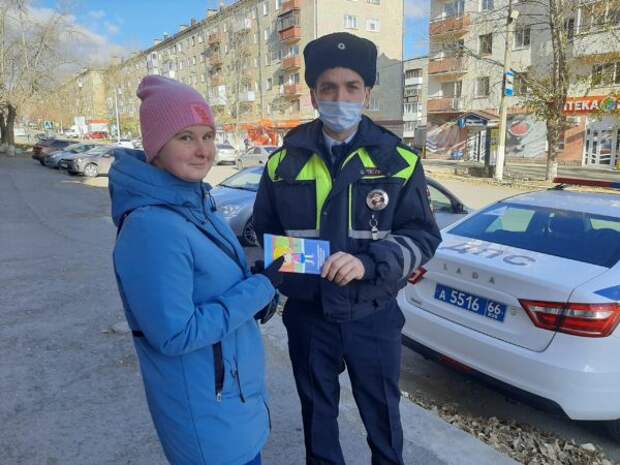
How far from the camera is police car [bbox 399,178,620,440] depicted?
94.4 inches

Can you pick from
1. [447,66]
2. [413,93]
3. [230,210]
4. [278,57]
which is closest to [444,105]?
[447,66]

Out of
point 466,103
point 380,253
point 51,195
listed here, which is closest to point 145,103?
point 380,253

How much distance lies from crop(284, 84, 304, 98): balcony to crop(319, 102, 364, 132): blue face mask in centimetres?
4264

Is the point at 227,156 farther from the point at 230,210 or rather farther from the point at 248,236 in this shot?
the point at 248,236

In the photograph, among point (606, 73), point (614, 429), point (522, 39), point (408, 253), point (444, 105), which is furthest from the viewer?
point (444, 105)

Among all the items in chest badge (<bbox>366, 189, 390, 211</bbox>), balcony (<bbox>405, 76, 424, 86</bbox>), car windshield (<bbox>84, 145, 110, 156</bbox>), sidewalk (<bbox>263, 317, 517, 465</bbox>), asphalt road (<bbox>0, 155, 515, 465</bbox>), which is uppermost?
balcony (<bbox>405, 76, 424, 86</bbox>)

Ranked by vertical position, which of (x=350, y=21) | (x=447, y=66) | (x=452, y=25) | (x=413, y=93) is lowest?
(x=413, y=93)

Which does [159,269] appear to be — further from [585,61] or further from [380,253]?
[585,61]

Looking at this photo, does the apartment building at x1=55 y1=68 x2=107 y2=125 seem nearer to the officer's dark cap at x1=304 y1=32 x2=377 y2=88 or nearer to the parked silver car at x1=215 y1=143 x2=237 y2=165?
the parked silver car at x1=215 y1=143 x2=237 y2=165

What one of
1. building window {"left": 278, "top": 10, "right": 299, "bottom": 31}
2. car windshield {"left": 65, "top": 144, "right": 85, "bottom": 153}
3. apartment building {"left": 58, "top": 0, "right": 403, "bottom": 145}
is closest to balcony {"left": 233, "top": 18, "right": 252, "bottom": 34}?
apartment building {"left": 58, "top": 0, "right": 403, "bottom": 145}

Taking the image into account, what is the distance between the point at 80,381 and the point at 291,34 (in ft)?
145

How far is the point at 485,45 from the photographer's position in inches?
1303

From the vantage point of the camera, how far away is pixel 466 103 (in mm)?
34594

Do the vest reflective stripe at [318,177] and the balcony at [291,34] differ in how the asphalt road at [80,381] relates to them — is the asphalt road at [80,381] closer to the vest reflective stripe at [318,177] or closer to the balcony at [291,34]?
the vest reflective stripe at [318,177]
